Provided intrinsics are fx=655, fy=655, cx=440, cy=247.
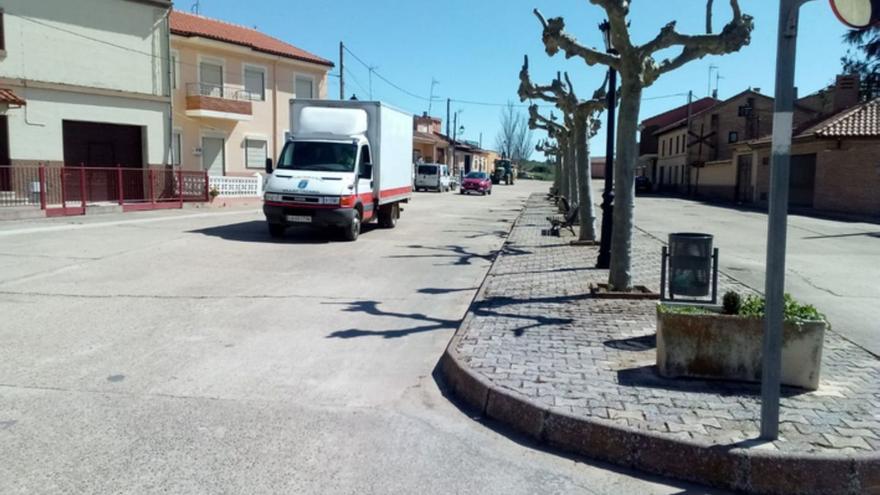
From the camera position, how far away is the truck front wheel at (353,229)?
48.5 ft

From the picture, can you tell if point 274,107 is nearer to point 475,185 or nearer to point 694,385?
point 475,185

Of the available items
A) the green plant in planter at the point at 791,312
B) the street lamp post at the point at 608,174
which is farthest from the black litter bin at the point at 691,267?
the street lamp post at the point at 608,174

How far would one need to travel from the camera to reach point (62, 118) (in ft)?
73.0

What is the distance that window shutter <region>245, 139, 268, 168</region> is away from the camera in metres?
32.9

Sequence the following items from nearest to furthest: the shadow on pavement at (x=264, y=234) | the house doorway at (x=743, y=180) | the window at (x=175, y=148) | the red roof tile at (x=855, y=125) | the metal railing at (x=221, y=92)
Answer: the shadow on pavement at (x=264, y=234)
the window at (x=175, y=148)
the red roof tile at (x=855, y=125)
the metal railing at (x=221, y=92)
the house doorway at (x=743, y=180)

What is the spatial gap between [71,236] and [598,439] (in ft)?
44.4

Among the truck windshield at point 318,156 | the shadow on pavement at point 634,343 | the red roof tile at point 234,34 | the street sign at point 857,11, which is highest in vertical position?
the red roof tile at point 234,34

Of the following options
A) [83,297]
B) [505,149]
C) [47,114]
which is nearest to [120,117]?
[47,114]

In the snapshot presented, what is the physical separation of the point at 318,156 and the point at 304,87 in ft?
71.0

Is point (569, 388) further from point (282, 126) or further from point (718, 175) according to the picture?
point (718, 175)

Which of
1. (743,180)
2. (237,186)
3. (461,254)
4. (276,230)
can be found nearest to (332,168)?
(276,230)

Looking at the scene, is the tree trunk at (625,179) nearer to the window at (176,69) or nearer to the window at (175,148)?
the window at (175,148)

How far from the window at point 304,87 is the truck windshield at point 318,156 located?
67.2 feet

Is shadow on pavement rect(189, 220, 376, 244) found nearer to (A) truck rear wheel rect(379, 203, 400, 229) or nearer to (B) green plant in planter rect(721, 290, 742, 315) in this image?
(A) truck rear wheel rect(379, 203, 400, 229)
